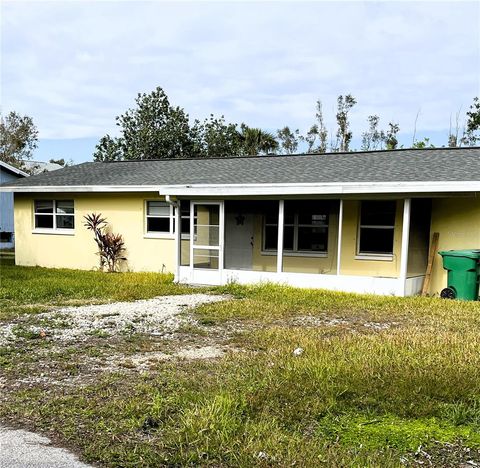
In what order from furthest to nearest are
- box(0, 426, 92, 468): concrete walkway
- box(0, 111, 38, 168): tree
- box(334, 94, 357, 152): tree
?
box(0, 111, 38, 168): tree
box(334, 94, 357, 152): tree
box(0, 426, 92, 468): concrete walkway

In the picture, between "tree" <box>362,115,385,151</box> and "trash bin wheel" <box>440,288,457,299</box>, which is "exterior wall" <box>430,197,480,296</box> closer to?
"trash bin wheel" <box>440,288,457,299</box>

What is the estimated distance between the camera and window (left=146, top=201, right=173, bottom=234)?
46.4 feet

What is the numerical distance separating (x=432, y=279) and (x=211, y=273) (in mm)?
5538

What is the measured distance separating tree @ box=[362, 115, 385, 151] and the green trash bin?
3284cm

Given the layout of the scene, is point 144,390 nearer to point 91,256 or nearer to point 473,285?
point 473,285

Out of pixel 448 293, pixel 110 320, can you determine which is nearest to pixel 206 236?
pixel 110 320

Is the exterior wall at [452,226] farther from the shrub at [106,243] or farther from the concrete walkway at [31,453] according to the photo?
the concrete walkway at [31,453]

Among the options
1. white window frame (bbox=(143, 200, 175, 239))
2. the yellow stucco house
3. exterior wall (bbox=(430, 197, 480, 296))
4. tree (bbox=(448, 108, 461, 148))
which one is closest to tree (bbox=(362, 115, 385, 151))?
tree (bbox=(448, 108, 461, 148))

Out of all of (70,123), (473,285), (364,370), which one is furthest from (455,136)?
(364,370)

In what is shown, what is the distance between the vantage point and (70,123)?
3759 cm

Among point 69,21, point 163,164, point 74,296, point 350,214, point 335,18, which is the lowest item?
point 74,296

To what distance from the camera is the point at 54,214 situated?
52.1 ft

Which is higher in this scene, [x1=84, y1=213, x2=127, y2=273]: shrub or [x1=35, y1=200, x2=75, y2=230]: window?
[x1=35, y1=200, x2=75, y2=230]: window

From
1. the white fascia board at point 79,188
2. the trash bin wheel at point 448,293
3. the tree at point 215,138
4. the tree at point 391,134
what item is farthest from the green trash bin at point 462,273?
the tree at point 391,134
